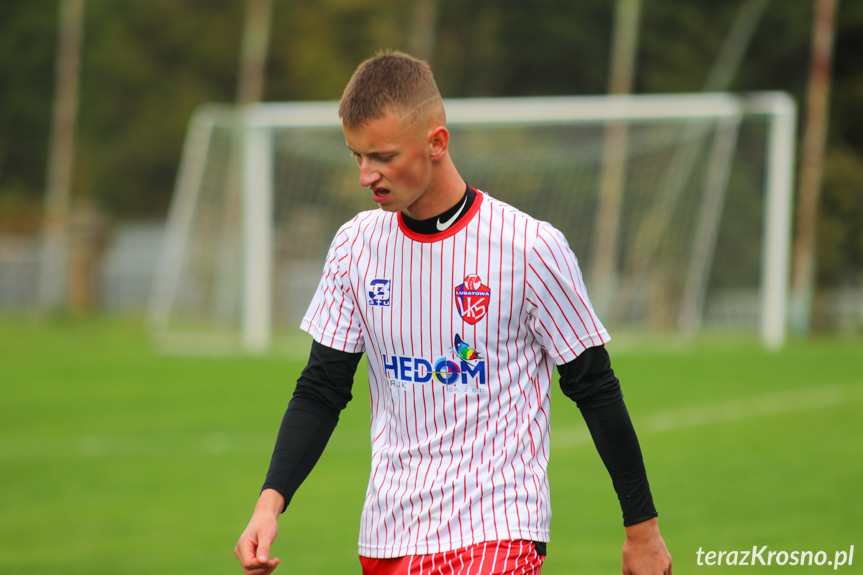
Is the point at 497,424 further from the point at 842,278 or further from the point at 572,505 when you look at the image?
the point at 842,278

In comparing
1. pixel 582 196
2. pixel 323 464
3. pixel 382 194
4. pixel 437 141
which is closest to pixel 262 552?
pixel 382 194

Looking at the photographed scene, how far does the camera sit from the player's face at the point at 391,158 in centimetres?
283

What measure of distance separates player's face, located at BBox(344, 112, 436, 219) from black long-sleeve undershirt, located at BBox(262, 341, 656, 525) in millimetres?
519

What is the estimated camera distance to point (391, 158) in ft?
9.34

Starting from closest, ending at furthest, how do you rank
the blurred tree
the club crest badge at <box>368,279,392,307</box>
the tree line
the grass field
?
the club crest badge at <box>368,279,392,307</box>
the grass field
the tree line
the blurred tree

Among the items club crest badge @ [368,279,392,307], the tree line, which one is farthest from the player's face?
the tree line

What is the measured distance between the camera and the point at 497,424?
2945 millimetres

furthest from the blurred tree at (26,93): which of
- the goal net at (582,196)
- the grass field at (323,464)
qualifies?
the grass field at (323,464)

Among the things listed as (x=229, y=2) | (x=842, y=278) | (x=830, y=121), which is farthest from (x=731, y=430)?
(x=229, y=2)

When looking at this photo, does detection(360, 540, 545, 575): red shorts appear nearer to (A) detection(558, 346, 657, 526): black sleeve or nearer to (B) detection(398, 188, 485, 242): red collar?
(A) detection(558, 346, 657, 526): black sleeve

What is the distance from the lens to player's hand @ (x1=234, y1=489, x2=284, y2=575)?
2.82 m

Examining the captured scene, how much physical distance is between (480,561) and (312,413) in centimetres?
61

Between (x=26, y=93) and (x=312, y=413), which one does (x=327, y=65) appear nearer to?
(x=26, y=93)

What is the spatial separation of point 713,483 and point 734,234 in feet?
45.3
